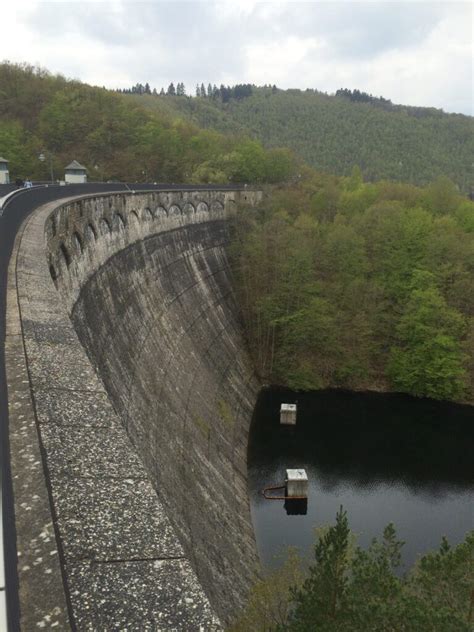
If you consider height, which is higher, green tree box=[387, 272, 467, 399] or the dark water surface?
green tree box=[387, 272, 467, 399]

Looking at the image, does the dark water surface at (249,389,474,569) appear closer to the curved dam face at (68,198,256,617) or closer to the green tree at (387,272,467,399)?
the green tree at (387,272,467,399)

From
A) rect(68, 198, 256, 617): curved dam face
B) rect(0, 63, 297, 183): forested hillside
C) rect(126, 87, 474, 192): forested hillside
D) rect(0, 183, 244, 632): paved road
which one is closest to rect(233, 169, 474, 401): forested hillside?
rect(68, 198, 256, 617): curved dam face

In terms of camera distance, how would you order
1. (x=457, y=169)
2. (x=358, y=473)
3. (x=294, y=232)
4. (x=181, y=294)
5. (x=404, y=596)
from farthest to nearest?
(x=457, y=169)
(x=294, y=232)
(x=181, y=294)
(x=358, y=473)
(x=404, y=596)

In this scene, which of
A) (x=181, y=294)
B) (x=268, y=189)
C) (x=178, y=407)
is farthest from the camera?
(x=268, y=189)

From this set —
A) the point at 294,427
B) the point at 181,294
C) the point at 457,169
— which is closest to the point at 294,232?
the point at 181,294

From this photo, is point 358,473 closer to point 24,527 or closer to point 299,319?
point 299,319

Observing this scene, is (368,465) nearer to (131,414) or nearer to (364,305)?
(364,305)
